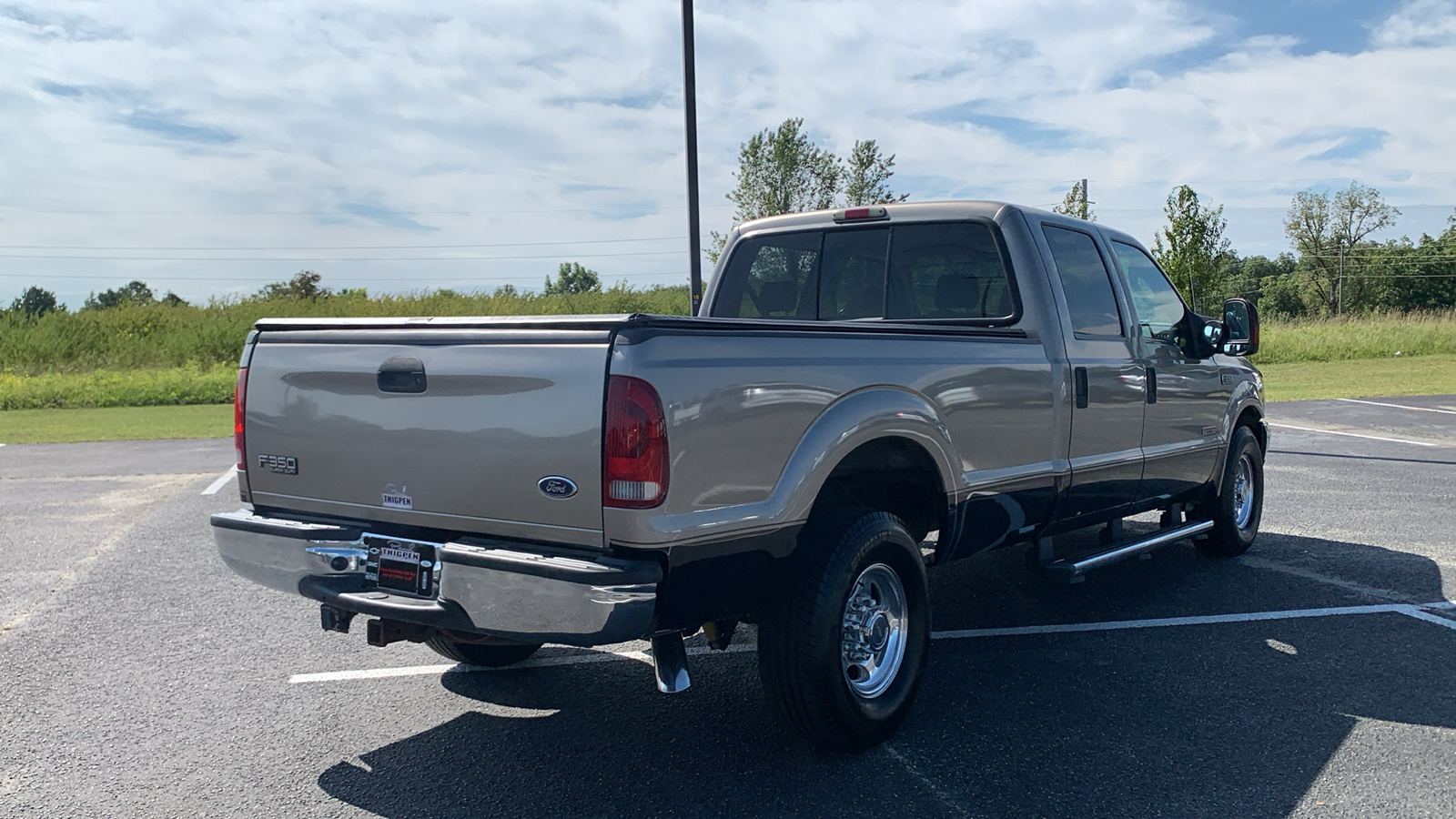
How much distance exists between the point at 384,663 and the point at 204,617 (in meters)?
1.40

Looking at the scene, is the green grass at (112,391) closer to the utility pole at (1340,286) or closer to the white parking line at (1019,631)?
the white parking line at (1019,631)

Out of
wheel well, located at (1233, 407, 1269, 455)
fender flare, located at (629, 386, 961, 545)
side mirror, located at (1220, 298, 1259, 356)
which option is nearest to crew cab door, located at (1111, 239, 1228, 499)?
side mirror, located at (1220, 298, 1259, 356)

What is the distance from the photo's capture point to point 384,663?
16.6ft

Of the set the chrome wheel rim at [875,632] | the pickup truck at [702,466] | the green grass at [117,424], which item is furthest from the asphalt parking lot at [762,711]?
the green grass at [117,424]

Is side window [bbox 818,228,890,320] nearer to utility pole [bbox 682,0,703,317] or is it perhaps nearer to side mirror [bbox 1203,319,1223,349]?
side mirror [bbox 1203,319,1223,349]

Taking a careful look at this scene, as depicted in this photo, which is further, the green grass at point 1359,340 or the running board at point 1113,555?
the green grass at point 1359,340

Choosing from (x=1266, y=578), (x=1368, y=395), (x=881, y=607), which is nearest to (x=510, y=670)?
(x=881, y=607)

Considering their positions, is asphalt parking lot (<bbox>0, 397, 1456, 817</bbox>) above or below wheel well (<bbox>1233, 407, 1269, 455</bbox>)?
below

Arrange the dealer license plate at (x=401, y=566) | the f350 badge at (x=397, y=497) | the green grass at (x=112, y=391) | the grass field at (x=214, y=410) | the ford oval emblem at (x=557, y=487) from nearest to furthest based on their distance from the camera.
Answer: the ford oval emblem at (x=557, y=487)
the dealer license plate at (x=401, y=566)
the f350 badge at (x=397, y=497)
the grass field at (x=214, y=410)
the green grass at (x=112, y=391)

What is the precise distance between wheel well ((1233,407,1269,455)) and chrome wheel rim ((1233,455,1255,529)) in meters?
0.17

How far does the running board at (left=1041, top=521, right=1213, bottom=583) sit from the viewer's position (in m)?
5.03

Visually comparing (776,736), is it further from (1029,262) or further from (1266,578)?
(1266,578)

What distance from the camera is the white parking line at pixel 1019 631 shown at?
16.1 ft

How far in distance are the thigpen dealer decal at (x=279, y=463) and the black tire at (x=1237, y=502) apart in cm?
531
